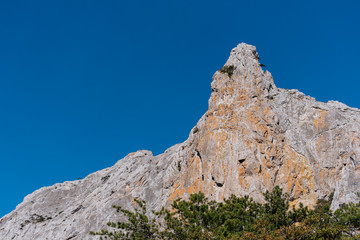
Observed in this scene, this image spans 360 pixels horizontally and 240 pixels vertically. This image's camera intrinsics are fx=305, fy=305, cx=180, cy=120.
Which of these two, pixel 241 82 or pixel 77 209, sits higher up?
pixel 241 82

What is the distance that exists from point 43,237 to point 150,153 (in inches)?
1412

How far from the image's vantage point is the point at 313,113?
5922 centimetres

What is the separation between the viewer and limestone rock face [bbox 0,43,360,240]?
164 ft

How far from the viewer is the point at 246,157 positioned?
51156 mm

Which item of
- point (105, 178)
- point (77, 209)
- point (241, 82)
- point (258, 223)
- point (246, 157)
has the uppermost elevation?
point (241, 82)

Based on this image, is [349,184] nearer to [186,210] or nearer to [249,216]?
[249,216]

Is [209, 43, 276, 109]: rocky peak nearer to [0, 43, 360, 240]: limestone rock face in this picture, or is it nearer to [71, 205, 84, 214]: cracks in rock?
[0, 43, 360, 240]: limestone rock face

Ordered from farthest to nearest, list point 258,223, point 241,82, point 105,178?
point 105,178
point 241,82
point 258,223

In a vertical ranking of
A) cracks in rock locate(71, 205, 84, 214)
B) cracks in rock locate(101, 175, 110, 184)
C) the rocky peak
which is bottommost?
cracks in rock locate(71, 205, 84, 214)

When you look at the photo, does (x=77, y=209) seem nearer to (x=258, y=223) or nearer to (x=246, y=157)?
(x=246, y=157)

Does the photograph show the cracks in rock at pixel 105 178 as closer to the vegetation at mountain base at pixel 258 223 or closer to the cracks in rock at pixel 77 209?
the cracks in rock at pixel 77 209

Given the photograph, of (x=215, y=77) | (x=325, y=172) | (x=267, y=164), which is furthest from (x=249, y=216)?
(x=215, y=77)

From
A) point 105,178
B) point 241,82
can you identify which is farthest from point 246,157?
point 105,178

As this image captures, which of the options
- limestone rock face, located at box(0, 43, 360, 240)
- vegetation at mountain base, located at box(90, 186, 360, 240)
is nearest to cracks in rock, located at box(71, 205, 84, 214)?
limestone rock face, located at box(0, 43, 360, 240)
